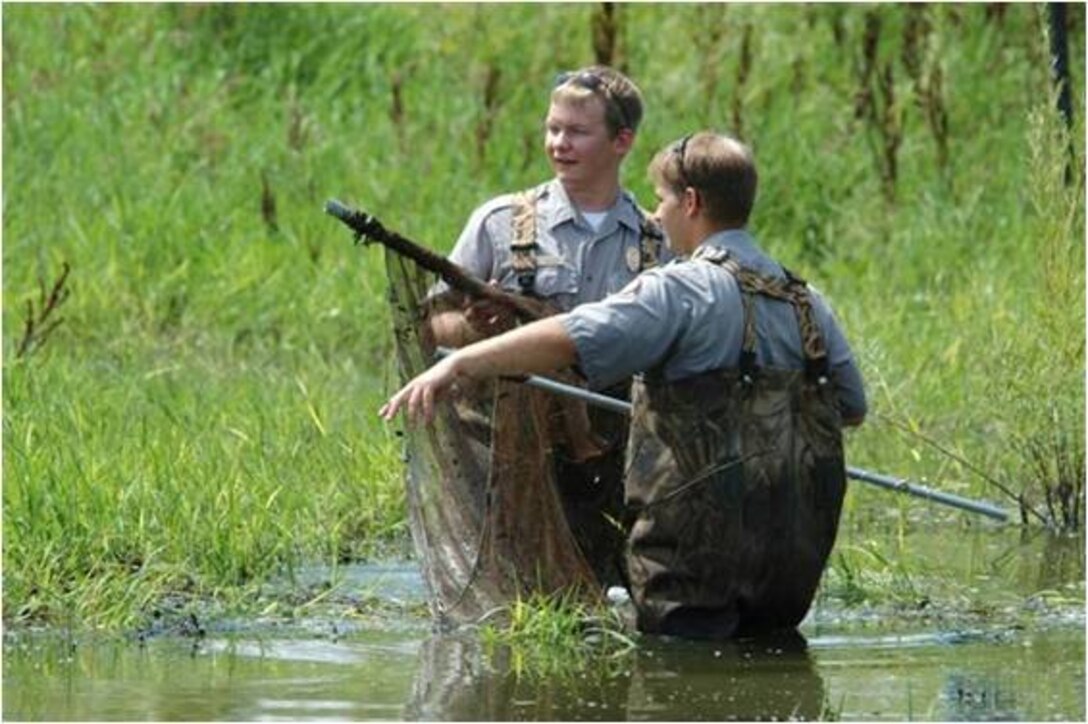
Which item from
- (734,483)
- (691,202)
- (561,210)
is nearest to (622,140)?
(561,210)

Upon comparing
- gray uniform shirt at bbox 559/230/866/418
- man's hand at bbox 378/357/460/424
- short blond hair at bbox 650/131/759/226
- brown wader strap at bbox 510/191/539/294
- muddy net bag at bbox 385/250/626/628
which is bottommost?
muddy net bag at bbox 385/250/626/628

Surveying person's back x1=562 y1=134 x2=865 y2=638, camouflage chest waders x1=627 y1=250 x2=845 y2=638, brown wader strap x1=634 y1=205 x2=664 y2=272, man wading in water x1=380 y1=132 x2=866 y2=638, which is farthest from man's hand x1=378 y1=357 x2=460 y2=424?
brown wader strap x1=634 y1=205 x2=664 y2=272

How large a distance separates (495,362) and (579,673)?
2.62 feet

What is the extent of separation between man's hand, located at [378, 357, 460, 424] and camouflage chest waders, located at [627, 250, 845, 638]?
2.21 ft

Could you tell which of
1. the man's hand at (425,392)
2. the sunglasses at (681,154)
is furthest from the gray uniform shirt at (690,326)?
the man's hand at (425,392)

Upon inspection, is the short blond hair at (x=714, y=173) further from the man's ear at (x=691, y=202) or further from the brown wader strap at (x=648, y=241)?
the brown wader strap at (x=648, y=241)

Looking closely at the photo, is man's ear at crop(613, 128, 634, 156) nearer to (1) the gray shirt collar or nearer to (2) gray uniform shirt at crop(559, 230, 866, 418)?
(1) the gray shirt collar

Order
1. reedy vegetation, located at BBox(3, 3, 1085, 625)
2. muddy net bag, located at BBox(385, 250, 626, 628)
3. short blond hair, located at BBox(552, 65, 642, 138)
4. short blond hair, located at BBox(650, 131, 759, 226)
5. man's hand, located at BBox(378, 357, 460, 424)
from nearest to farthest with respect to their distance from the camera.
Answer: man's hand, located at BBox(378, 357, 460, 424), short blond hair, located at BBox(650, 131, 759, 226), muddy net bag, located at BBox(385, 250, 626, 628), short blond hair, located at BBox(552, 65, 642, 138), reedy vegetation, located at BBox(3, 3, 1085, 625)

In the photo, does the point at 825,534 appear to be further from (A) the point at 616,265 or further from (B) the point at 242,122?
(B) the point at 242,122

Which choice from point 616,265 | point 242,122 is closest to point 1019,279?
point 242,122

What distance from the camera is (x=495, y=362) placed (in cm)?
802

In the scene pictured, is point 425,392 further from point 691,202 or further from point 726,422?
point 691,202

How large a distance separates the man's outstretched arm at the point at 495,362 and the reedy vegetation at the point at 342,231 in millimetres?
1274

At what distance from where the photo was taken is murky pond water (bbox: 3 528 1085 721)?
779cm
